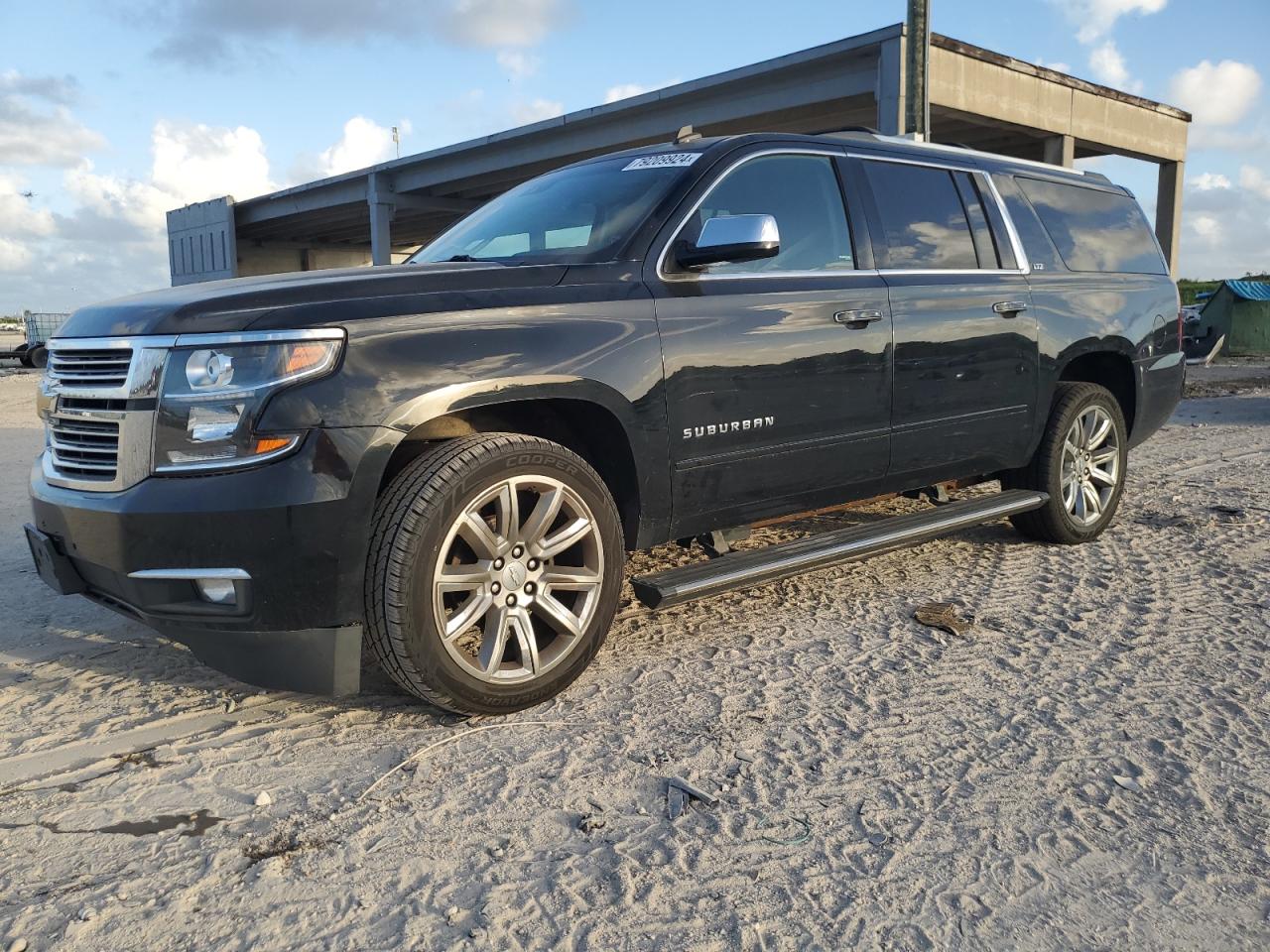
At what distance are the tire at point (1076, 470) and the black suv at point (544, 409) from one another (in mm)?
215

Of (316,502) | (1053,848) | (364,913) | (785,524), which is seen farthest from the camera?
(785,524)

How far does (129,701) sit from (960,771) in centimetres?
267

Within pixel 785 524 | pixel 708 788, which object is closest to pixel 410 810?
pixel 708 788

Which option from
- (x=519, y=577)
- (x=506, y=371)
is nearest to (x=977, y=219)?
(x=506, y=371)

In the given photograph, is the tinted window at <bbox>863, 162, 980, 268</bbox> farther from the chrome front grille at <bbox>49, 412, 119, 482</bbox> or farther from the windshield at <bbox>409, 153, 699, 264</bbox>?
the chrome front grille at <bbox>49, 412, 119, 482</bbox>

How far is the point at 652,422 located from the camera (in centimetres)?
350

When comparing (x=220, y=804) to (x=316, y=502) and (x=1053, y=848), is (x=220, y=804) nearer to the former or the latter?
(x=316, y=502)

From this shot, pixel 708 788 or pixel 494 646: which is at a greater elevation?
pixel 494 646

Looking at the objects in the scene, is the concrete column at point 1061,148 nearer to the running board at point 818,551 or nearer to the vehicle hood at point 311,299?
the running board at point 818,551

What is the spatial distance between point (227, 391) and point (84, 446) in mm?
651

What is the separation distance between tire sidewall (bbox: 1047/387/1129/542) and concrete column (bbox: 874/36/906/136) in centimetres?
1402

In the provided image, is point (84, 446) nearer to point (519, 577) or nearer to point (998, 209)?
point (519, 577)

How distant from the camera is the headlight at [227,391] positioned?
2.82m

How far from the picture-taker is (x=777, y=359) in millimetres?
3814
